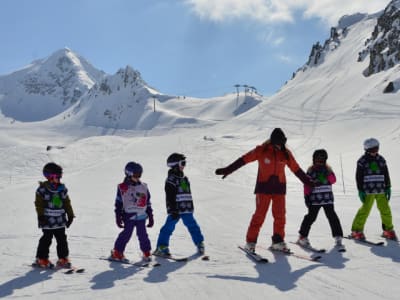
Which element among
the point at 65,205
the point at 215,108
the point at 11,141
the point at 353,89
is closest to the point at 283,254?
the point at 65,205

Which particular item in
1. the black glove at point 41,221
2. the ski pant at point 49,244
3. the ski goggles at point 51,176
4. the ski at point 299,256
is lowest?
the ski at point 299,256

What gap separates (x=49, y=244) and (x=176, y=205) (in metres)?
1.86

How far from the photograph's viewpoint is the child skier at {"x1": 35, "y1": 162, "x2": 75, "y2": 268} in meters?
6.11

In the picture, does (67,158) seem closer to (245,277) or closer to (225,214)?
(225,214)

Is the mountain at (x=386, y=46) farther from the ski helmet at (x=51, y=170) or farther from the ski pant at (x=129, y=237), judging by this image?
the ski helmet at (x=51, y=170)

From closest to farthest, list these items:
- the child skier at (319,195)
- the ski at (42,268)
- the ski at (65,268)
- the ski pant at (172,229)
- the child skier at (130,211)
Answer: the ski at (65,268) → the ski at (42,268) → the child skier at (130,211) → the ski pant at (172,229) → the child skier at (319,195)

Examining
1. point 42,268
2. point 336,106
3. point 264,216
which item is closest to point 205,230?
point 264,216

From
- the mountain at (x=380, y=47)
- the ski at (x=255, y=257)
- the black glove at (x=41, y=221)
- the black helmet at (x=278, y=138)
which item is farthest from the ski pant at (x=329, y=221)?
the mountain at (x=380, y=47)

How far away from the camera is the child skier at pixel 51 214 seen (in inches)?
241

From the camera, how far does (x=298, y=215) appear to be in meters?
10.7

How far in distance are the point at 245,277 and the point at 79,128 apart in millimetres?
146836

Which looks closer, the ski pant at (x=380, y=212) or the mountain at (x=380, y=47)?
the ski pant at (x=380, y=212)

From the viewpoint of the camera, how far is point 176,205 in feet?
22.2

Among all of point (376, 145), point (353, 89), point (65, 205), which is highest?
point (353, 89)
